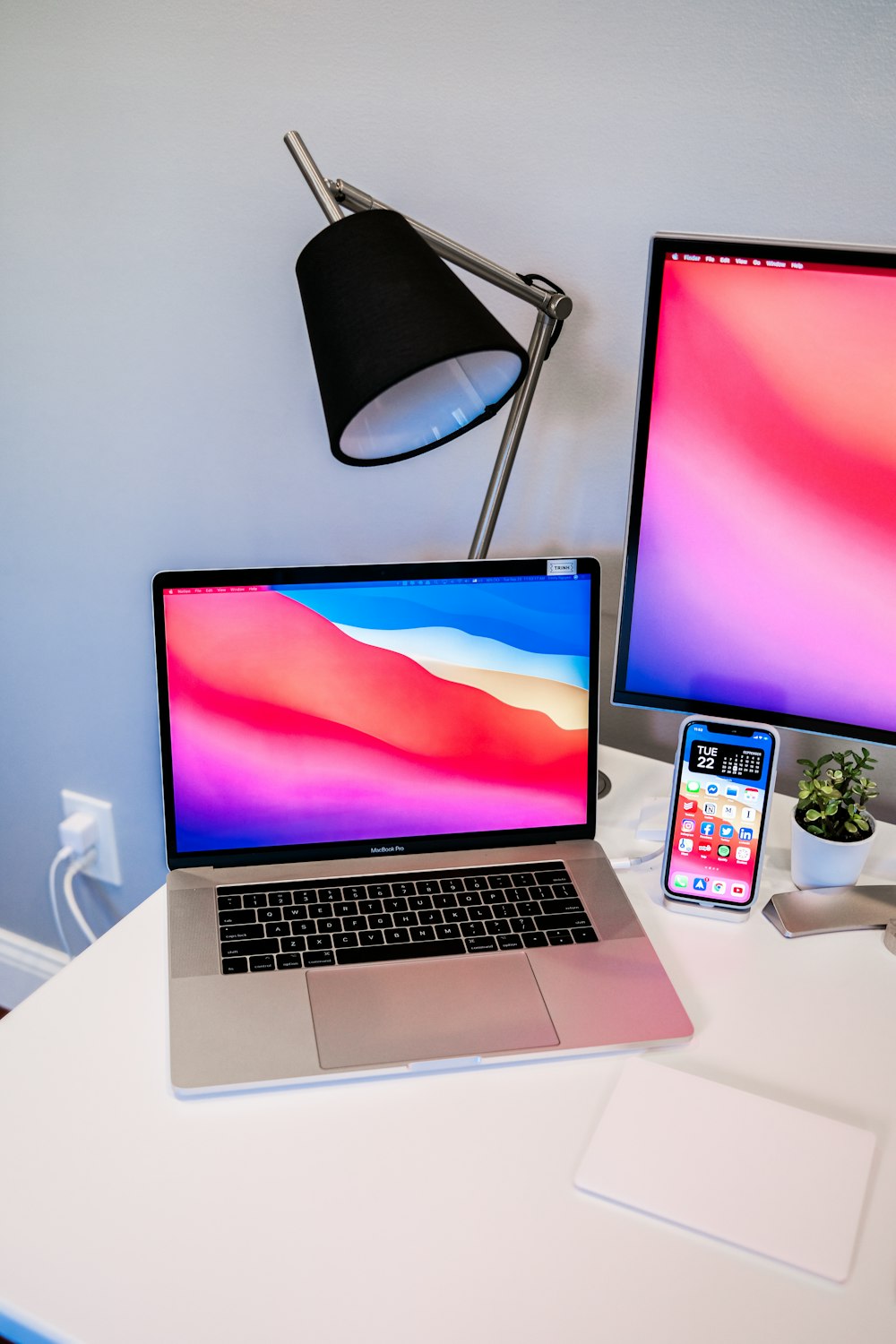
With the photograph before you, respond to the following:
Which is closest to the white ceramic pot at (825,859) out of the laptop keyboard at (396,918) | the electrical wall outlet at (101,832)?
the laptop keyboard at (396,918)

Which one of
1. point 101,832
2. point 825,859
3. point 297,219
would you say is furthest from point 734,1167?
point 101,832

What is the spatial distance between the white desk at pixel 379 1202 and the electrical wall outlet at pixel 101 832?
0.80m

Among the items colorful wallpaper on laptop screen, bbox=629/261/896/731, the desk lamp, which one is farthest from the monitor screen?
the desk lamp

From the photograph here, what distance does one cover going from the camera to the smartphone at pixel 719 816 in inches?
35.0

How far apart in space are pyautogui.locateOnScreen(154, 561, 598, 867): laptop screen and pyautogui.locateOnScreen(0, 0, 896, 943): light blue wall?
226 millimetres

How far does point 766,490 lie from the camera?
0.85 m

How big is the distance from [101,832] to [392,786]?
82 cm

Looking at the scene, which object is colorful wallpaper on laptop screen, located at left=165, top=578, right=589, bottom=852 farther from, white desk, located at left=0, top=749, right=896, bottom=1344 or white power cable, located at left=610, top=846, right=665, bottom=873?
white desk, located at left=0, top=749, right=896, bottom=1344

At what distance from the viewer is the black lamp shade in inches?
27.0

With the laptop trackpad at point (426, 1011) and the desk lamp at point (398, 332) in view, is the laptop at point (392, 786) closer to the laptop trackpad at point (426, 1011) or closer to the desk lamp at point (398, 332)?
the laptop trackpad at point (426, 1011)

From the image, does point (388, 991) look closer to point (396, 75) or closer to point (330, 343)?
point (330, 343)

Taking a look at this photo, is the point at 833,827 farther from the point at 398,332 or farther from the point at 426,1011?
the point at 398,332

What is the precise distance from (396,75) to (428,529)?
0.44 metres

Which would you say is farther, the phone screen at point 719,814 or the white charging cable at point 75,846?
the white charging cable at point 75,846
